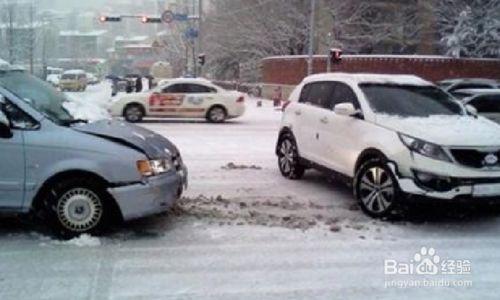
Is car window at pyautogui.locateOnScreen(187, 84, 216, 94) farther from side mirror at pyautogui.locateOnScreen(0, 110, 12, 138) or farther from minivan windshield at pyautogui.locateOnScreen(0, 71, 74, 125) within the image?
side mirror at pyautogui.locateOnScreen(0, 110, 12, 138)

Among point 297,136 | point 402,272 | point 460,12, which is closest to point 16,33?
point 460,12

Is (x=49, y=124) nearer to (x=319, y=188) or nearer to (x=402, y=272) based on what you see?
(x=402, y=272)

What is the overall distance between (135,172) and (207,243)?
101 cm

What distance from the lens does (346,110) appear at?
8.20 meters

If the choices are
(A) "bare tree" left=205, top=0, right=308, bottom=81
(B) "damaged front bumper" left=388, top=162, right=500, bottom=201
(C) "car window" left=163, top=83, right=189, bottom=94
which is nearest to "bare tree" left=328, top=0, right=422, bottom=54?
(A) "bare tree" left=205, top=0, right=308, bottom=81

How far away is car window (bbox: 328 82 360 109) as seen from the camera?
860cm

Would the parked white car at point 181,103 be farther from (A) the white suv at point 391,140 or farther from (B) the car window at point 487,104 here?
(A) the white suv at point 391,140

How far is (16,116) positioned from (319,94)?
15.1 feet

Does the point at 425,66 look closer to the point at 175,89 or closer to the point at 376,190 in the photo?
the point at 175,89

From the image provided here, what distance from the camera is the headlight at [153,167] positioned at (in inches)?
257

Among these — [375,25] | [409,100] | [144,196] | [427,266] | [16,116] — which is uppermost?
[375,25]

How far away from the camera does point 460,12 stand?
39.6 metres

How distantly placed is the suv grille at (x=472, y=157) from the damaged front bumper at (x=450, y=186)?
0.54 ft

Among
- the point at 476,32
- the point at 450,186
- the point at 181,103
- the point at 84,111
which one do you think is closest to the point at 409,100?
the point at 450,186
